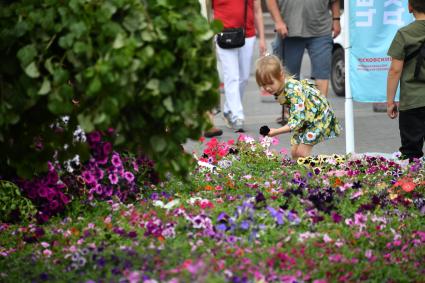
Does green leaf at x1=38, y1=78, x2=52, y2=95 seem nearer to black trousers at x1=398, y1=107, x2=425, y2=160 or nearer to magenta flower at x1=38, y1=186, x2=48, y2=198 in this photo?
magenta flower at x1=38, y1=186, x2=48, y2=198

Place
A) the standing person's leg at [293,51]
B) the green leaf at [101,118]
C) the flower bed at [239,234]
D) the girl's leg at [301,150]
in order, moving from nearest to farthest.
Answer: the green leaf at [101,118]
the flower bed at [239,234]
the girl's leg at [301,150]
the standing person's leg at [293,51]

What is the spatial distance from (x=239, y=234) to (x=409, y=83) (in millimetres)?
2758

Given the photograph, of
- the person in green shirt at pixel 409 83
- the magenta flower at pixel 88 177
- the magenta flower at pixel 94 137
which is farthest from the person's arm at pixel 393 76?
the magenta flower at pixel 88 177

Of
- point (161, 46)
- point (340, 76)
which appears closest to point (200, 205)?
point (161, 46)

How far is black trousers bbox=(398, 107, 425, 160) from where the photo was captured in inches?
287

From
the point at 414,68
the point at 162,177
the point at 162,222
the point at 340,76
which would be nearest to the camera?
the point at 162,177

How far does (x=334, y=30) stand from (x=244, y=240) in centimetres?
617

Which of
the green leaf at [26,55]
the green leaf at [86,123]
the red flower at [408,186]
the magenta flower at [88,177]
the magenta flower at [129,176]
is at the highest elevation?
the green leaf at [26,55]

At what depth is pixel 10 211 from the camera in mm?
5508

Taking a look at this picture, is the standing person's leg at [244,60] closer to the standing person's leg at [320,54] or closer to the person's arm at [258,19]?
the person's arm at [258,19]

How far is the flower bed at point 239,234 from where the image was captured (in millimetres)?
4367

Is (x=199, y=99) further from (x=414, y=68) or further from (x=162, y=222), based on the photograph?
(x=414, y=68)

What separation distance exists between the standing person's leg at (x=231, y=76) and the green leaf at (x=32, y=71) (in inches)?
259

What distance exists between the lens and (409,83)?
23.7 ft
